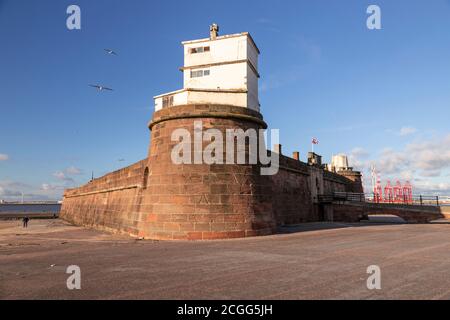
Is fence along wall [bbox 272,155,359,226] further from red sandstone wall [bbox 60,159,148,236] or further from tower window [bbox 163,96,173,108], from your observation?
tower window [bbox 163,96,173,108]

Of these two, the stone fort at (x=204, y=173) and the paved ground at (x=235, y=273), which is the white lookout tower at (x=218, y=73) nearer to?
the stone fort at (x=204, y=173)

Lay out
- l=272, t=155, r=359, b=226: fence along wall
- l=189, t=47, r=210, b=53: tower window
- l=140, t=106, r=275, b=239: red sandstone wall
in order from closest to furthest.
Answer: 1. l=140, t=106, r=275, b=239: red sandstone wall
2. l=189, t=47, r=210, b=53: tower window
3. l=272, t=155, r=359, b=226: fence along wall

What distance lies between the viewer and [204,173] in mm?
13258

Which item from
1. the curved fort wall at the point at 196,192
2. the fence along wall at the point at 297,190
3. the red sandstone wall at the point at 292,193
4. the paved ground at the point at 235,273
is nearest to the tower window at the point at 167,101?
the curved fort wall at the point at 196,192

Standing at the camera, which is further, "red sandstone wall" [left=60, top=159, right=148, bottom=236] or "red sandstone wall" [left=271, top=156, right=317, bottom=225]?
"red sandstone wall" [left=271, top=156, right=317, bottom=225]

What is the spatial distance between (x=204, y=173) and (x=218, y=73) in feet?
18.5

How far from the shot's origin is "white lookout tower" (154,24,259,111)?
48.8 ft

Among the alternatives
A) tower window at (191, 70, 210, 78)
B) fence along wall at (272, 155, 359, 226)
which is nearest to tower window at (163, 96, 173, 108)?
tower window at (191, 70, 210, 78)

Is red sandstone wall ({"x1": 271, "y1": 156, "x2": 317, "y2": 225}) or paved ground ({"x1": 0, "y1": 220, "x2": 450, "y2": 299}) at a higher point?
red sandstone wall ({"x1": 271, "y1": 156, "x2": 317, "y2": 225})

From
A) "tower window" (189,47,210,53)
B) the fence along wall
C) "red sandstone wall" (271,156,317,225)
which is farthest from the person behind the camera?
the fence along wall
